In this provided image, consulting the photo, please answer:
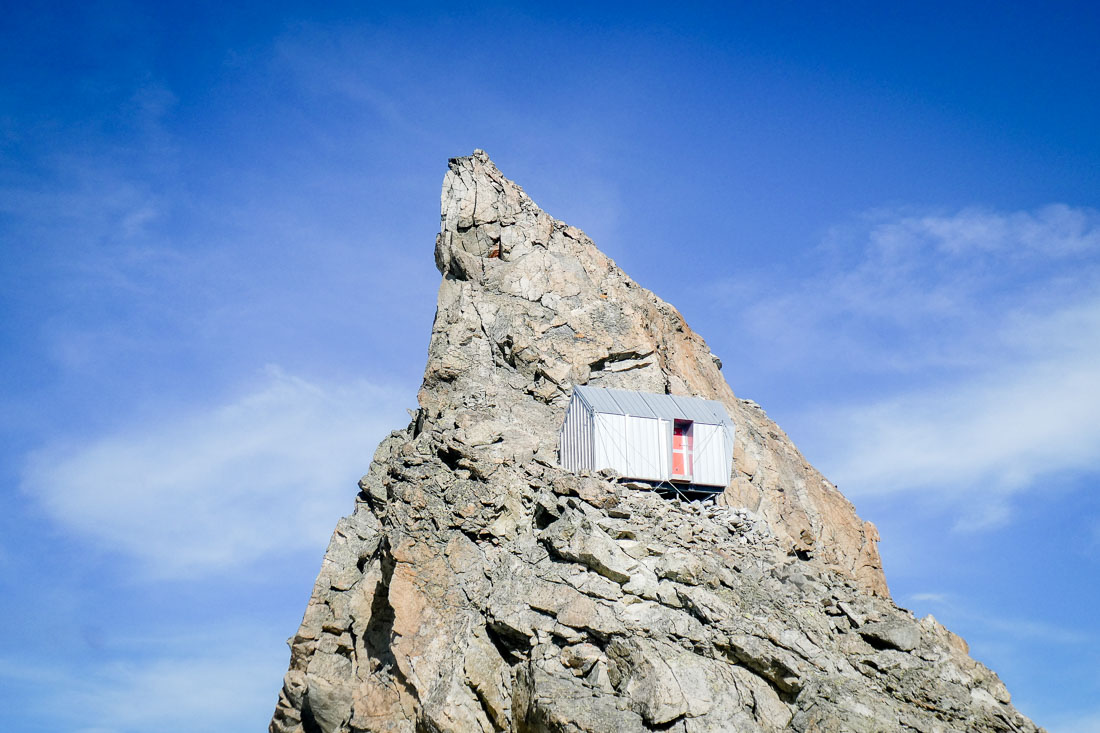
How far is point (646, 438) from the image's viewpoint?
40.0m

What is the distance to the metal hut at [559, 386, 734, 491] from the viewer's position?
39.2m

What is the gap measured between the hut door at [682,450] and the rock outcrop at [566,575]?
2.08 m

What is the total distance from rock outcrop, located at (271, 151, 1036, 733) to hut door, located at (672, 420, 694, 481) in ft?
6.84

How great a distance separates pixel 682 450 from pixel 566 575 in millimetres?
10518

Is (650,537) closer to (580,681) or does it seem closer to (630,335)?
(580,681)

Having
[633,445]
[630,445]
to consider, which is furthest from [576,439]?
[633,445]

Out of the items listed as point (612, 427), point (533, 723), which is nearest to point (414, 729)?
point (533, 723)

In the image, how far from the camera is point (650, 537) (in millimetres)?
33875

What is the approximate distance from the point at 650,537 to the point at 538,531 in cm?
393

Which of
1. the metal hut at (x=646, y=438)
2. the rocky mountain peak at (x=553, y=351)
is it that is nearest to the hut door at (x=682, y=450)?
A: the metal hut at (x=646, y=438)

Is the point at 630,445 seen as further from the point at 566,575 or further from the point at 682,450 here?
the point at 566,575

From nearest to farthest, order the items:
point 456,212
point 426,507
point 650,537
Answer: point 650,537, point 426,507, point 456,212

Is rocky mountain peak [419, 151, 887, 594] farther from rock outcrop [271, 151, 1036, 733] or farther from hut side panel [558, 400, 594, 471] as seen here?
hut side panel [558, 400, 594, 471]

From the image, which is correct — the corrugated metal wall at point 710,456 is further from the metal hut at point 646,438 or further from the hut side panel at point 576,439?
the hut side panel at point 576,439
